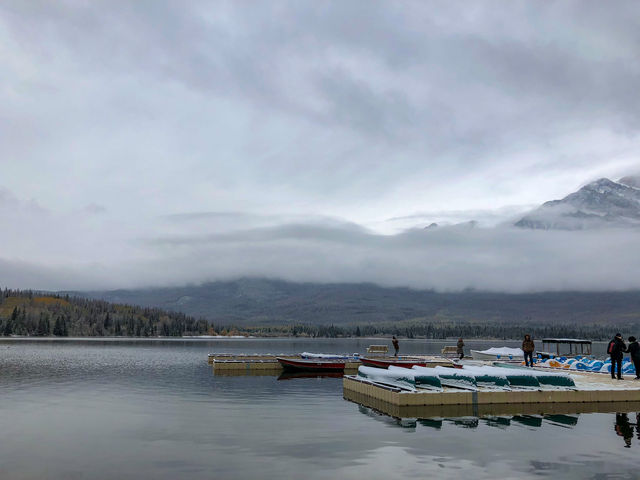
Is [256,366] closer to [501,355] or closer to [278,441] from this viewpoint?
[501,355]

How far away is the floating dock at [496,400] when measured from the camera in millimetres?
34844

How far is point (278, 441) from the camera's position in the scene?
25.0 metres

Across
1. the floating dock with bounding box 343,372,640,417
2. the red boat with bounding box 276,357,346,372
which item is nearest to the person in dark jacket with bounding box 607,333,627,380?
the floating dock with bounding box 343,372,640,417

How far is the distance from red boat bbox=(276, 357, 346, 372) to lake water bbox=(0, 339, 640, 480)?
27.5 m

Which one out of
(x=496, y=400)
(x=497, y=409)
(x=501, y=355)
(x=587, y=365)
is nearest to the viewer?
(x=497, y=409)

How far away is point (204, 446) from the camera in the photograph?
23953 millimetres

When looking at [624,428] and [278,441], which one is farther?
[624,428]

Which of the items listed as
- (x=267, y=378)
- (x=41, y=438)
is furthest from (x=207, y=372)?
(x=41, y=438)

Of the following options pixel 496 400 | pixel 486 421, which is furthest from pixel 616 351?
pixel 486 421

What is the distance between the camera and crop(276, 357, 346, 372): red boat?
69.5 meters

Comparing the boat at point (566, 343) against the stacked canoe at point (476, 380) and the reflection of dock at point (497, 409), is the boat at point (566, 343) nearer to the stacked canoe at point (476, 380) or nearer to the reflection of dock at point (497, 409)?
the stacked canoe at point (476, 380)

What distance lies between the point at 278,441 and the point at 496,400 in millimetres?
17992

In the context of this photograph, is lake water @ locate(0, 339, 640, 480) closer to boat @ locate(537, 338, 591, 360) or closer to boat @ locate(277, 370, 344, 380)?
boat @ locate(277, 370, 344, 380)

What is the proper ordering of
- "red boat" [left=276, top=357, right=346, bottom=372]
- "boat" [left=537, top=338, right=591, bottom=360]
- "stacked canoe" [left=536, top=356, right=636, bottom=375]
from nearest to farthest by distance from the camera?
"stacked canoe" [left=536, top=356, right=636, bottom=375]
"boat" [left=537, top=338, right=591, bottom=360]
"red boat" [left=276, top=357, right=346, bottom=372]
